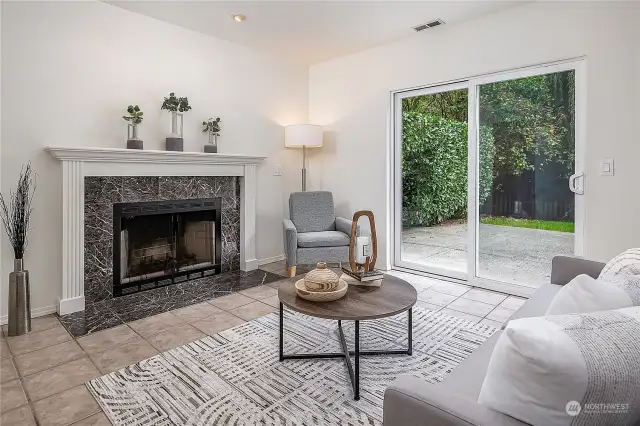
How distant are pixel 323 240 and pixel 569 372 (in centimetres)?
304

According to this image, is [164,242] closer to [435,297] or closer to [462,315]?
[435,297]

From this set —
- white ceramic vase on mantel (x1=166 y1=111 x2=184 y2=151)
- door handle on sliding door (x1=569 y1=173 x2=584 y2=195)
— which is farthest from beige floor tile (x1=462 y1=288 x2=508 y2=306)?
white ceramic vase on mantel (x1=166 y1=111 x2=184 y2=151)

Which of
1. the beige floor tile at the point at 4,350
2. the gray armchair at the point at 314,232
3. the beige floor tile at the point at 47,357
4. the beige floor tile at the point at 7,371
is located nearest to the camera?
the beige floor tile at the point at 7,371

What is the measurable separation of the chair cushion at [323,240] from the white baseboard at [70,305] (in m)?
1.89

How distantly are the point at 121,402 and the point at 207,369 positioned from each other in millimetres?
432

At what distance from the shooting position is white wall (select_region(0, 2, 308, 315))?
271 centimetres

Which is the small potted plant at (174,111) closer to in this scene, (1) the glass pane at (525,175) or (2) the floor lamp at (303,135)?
(2) the floor lamp at (303,135)

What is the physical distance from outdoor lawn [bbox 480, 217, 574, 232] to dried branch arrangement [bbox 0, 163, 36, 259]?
3.79 metres

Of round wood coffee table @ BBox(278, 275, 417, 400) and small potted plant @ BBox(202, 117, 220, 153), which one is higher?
small potted plant @ BBox(202, 117, 220, 153)

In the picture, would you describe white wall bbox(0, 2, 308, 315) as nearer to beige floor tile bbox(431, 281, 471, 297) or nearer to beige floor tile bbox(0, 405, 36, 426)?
beige floor tile bbox(0, 405, 36, 426)

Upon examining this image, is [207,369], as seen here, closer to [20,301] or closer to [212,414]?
[212,414]

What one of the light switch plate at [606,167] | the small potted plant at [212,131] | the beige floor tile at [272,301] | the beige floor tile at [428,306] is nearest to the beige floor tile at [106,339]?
the beige floor tile at [272,301]

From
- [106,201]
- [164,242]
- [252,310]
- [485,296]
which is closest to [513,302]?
[485,296]

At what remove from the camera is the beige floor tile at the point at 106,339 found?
2.30 meters
